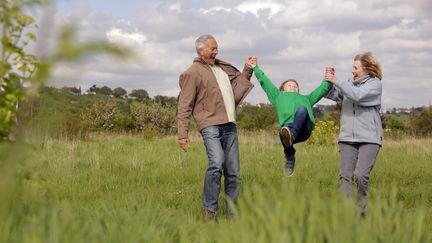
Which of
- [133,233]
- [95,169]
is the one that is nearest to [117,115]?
[95,169]

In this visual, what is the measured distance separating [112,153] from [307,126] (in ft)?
23.3

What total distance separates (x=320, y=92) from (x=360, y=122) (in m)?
0.84

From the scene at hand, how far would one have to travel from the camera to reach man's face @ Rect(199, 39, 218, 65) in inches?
286

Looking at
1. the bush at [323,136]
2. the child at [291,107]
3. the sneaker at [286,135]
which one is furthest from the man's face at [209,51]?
the bush at [323,136]

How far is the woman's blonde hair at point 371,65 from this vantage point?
706 centimetres

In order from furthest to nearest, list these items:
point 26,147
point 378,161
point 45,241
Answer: point 378,161 → point 45,241 → point 26,147

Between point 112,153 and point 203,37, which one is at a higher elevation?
point 203,37

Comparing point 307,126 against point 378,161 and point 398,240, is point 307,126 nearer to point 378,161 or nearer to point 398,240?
point 398,240

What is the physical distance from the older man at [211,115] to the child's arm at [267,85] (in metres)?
0.47

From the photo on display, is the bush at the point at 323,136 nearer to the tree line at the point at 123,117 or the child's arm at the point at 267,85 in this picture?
the tree line at the point at 123,117

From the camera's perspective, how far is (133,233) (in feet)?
11.9

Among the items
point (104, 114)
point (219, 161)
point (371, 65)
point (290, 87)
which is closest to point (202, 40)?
point (219, 161)

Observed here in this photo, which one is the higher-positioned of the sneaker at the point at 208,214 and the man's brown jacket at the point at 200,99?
the man's brown jacket at the point at 200,99

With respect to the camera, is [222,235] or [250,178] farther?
[250,178]
